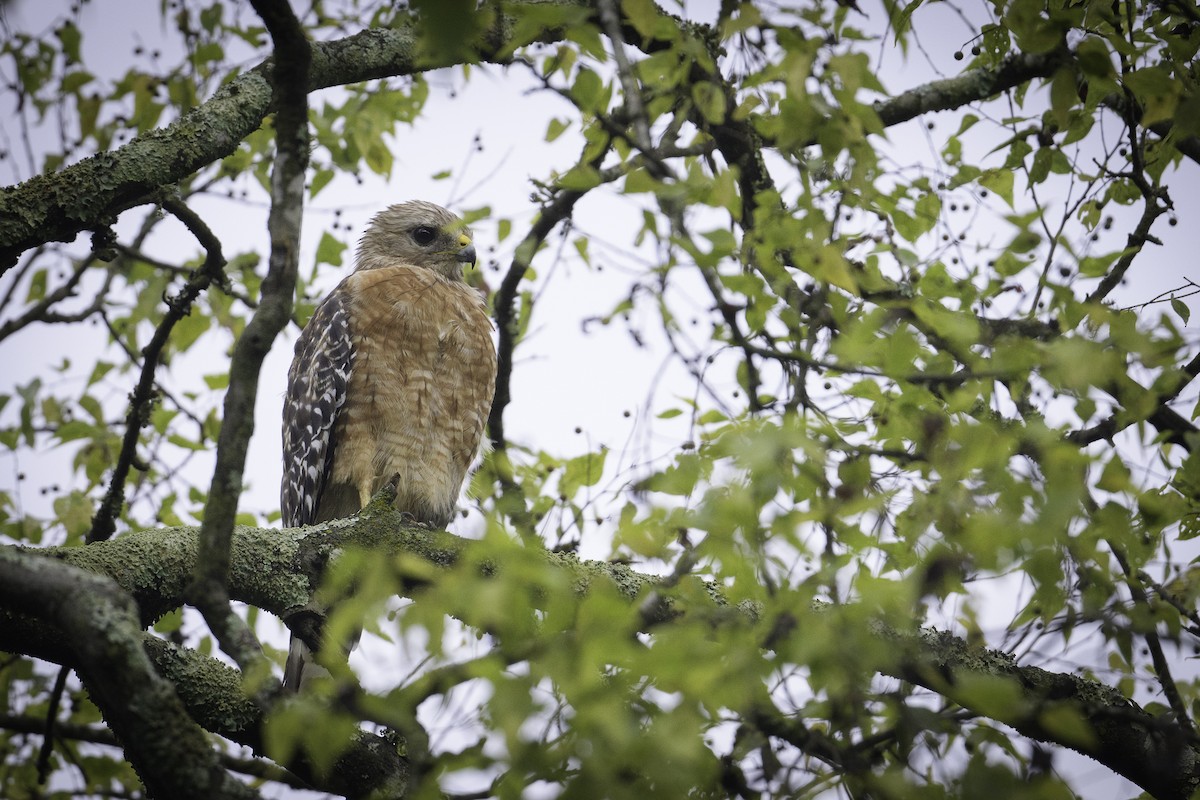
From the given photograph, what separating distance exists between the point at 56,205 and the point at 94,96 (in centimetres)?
327

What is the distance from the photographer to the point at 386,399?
588 cm

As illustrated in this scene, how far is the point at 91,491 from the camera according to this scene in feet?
20.6

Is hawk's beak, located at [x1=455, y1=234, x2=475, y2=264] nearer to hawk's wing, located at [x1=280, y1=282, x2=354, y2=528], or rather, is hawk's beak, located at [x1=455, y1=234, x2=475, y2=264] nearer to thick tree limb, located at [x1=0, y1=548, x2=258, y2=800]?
hawk's wing, located at [x1=280, y1=282, x2=354, y2=528]

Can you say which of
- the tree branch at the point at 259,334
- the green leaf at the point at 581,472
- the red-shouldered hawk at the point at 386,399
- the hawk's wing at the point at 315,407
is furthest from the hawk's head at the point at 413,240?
the tree branch at the point at 259,334

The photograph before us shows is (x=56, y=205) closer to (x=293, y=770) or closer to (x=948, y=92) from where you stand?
(x=293, y=770)

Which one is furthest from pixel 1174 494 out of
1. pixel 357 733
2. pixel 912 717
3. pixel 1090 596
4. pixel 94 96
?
pixel 94 96

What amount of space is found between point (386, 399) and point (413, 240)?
1.79 m

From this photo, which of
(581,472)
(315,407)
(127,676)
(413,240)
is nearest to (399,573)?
(581,472)

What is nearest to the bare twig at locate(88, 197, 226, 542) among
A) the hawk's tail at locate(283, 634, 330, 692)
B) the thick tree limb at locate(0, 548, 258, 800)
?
the hawk's tail at locate(283, 634, 330, 692)

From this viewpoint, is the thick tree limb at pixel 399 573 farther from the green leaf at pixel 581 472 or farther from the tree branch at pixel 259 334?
the tree branch at pixel 259 334

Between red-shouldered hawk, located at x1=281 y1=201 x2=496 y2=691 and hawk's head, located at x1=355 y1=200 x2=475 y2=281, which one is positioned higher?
hawk's head, located at x1=355 y1=200 x2=475 y2=281

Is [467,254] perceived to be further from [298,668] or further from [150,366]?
[298,668]

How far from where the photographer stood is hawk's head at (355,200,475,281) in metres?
7.02

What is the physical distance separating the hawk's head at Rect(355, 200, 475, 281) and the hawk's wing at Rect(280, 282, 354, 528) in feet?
3.24
